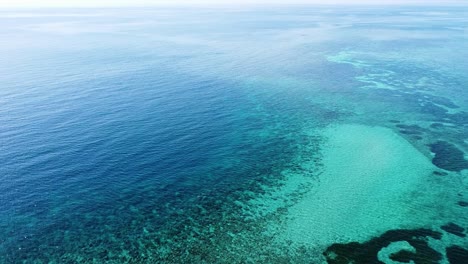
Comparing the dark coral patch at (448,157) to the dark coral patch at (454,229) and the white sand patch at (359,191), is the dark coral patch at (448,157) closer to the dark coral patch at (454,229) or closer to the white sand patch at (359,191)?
the white sand patch at (359,191)

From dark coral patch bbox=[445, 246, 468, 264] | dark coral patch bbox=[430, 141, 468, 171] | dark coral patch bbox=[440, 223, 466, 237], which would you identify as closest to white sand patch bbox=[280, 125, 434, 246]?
dark coral patch bbox=[430, 141, 468, 171]

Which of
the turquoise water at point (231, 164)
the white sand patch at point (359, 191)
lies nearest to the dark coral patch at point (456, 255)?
the turquoise water at point (231, 164)

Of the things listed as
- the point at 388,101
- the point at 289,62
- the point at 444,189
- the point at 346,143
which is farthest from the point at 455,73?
the point at 444,189

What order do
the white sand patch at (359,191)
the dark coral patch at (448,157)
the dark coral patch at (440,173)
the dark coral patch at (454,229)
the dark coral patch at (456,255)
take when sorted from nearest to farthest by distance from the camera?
the dark coral patch at (456,255) < the dark coral patch at (454,229) < the white sand patch at (359,191) < the dark coral patch at (440,173) < the dark coral patch at (448,157)

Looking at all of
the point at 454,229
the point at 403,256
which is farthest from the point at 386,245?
the point at 454,229

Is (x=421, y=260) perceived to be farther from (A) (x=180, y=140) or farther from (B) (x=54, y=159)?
(B) (x=54, y=159)

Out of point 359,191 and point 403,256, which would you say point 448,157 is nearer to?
point 359,191

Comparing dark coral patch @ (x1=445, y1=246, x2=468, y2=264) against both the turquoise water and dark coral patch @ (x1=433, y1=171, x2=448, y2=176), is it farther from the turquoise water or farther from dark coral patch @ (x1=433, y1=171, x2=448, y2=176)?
dark coral patch @ (x1=433, y1=171, x2=448, y2=176)
